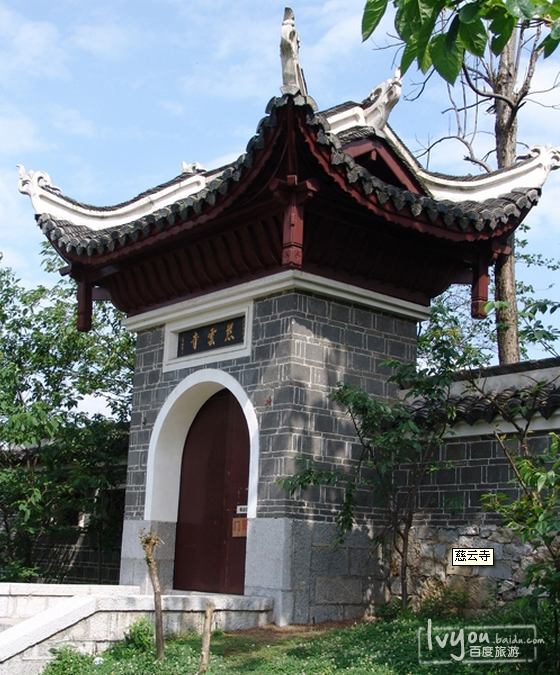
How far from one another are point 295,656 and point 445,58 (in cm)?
476

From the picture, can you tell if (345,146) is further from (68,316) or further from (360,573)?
(68,316)

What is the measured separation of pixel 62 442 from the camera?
11547mm

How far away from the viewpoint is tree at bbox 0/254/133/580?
11.0m

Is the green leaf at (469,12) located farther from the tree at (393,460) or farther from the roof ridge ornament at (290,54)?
the tree at (393,460)

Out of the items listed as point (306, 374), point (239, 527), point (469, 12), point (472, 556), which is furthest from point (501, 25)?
point (239, 527)

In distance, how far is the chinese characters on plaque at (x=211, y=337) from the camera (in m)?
9.27

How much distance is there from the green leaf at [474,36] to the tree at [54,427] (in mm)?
8094

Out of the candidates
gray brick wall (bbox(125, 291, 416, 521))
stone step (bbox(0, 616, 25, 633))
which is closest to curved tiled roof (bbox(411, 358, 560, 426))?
gray brick wall (bbox(125, 291, 416, 521))

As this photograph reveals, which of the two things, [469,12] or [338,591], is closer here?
[469,12]

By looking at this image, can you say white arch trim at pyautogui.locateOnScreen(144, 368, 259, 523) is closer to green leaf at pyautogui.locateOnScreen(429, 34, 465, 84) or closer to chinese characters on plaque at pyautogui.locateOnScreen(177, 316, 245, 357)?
chinese characters on plaque at pyautogui.locateOnScreen(177, 316, 245, 357)

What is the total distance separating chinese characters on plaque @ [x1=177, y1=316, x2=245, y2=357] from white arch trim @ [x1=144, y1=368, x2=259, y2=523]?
29cm

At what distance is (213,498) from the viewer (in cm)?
959

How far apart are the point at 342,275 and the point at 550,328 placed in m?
2.64

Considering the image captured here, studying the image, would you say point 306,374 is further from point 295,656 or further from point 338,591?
point 295,656
